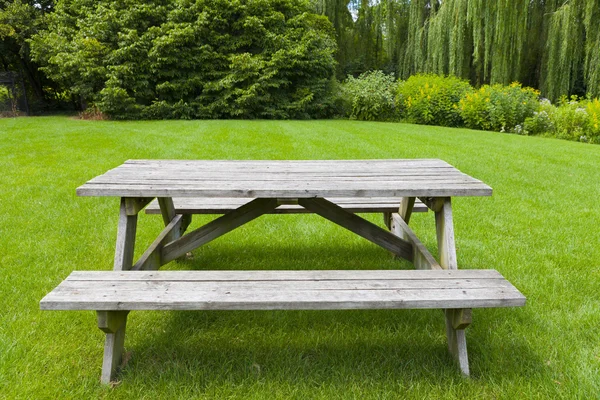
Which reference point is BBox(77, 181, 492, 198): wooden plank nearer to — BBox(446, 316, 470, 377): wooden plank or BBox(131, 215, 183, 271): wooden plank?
BBox(131, 215, 183, 271): wooden plank

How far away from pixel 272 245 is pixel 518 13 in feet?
42.3

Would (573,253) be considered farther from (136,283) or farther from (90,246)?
(90,246)

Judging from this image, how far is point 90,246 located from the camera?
326 centimetres

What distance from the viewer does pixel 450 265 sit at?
2049 millimetres

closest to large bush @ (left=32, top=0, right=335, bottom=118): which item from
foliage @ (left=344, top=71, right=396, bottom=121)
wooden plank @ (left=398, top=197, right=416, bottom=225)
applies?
foliage @ (left=344, top=71, right=396, bottom=121)

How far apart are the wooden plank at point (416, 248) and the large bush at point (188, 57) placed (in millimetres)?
12327

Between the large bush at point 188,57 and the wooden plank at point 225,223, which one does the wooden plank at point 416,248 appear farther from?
the large bush at point 188,57

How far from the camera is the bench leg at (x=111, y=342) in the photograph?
166cm


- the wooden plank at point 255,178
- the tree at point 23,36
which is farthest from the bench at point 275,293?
the tree at point 23,36

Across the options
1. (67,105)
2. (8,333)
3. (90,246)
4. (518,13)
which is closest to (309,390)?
(8,333)

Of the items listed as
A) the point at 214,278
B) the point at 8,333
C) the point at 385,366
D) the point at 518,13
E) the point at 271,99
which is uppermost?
the point at 518,13

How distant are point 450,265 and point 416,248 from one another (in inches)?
17.2

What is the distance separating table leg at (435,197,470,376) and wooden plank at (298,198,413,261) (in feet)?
1.20

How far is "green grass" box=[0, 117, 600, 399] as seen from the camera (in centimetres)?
175
